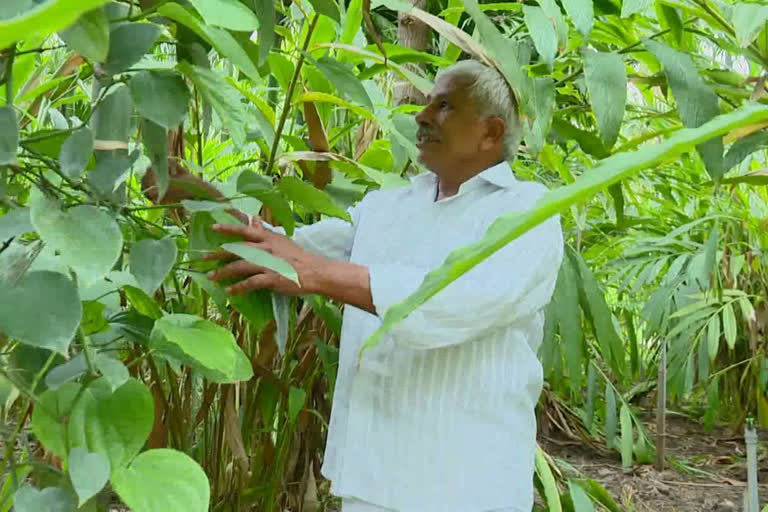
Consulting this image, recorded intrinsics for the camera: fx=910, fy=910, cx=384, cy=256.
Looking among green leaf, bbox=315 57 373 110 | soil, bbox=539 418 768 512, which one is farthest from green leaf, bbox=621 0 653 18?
soil, bbox=539 418 768 512

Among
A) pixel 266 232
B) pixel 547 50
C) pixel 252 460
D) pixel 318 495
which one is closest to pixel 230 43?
pixel 266 232

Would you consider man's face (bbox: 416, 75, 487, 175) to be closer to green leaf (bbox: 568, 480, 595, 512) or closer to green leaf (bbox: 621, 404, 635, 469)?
green leaf (bbox: 568, 480, 595, 512)

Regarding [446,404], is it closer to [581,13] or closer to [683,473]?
[581,13]

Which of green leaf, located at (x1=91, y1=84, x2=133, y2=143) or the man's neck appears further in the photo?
the man's neck

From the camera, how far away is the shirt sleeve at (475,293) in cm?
84

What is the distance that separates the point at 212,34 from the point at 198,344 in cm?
18

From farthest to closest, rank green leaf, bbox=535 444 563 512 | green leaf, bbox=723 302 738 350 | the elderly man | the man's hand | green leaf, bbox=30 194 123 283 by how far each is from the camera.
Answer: green leaf, bbox=723 302 738 350 < green leaf, bbox=535 444 563 512 < the elderly man < the man's hand < green leaf, bbox=30 194 123 283

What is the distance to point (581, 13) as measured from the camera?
0.78 metres

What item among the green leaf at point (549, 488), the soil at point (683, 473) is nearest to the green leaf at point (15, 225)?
the green leaf at point (549, 488)

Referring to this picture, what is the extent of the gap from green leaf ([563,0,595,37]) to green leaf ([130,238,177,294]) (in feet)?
1.47

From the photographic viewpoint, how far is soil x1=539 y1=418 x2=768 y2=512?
8.04 ft

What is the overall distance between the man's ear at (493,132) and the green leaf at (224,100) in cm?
64

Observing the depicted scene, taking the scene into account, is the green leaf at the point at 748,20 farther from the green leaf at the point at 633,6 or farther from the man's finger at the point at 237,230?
the man's finger at the point at 237,230

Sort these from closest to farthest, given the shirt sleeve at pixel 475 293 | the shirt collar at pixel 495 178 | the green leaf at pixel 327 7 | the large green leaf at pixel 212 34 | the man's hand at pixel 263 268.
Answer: the large green leaf at pixel 212 34 → the green leaf at pixel 327 7 → the man's hand at pixel 263 268 → the shirt sleeve at pixel 475 293 → the shirt collar at pixel 495 178
